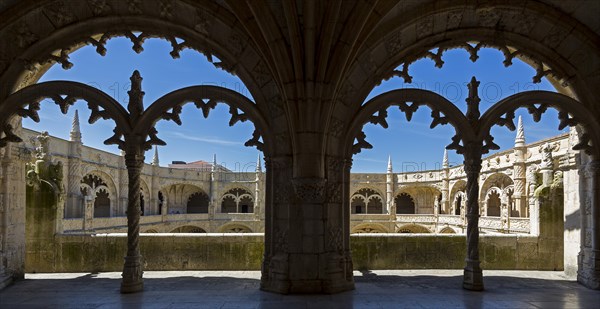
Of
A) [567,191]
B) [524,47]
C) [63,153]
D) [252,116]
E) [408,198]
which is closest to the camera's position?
[252,116]

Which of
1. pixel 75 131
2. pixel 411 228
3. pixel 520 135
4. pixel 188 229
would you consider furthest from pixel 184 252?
pixel 411 228

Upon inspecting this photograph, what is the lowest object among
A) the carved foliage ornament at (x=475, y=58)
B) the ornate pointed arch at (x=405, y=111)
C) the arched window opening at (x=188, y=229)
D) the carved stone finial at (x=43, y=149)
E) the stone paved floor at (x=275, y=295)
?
the arched window opening at (x=188, y=229)

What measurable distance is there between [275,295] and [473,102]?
368cm

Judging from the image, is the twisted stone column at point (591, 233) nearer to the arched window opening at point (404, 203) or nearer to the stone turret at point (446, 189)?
the stone turret at point (446, 189)

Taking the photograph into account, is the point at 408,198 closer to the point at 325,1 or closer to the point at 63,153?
the point at 63,153

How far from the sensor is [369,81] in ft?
17.4

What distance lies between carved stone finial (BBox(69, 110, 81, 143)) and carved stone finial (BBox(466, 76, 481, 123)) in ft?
60.9

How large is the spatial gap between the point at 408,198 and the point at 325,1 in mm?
33597

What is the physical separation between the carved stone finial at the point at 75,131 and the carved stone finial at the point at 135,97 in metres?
15.8

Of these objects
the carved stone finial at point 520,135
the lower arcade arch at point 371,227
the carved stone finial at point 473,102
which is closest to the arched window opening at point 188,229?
the lower arcade arch at point 371,227

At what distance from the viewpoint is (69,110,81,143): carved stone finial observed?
18297mm

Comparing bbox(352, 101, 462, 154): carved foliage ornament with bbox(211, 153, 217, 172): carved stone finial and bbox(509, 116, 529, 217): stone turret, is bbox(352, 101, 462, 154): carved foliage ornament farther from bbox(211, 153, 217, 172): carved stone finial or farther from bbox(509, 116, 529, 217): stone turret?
bbox(211, 153, 217, 172): carved stone finial

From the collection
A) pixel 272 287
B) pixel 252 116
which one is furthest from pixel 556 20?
pixel 272 287

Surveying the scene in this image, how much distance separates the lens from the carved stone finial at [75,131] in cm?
1830
